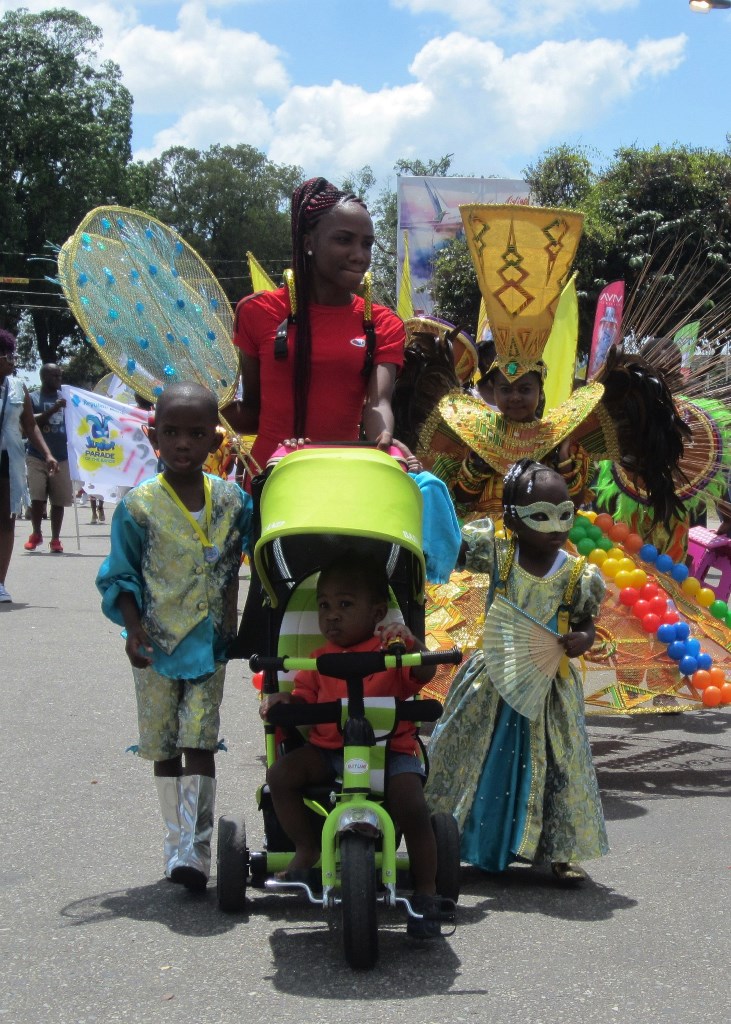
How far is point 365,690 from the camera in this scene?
3.86 metres

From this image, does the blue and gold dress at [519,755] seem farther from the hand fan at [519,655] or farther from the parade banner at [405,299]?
the parade banner at [405,299]

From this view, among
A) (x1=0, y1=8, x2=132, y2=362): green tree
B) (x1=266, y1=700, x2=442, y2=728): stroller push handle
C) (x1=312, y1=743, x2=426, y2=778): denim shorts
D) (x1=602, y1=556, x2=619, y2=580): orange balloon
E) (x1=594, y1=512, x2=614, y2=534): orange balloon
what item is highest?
(x1=0, y1=8, x2=132, y2=362): green tree

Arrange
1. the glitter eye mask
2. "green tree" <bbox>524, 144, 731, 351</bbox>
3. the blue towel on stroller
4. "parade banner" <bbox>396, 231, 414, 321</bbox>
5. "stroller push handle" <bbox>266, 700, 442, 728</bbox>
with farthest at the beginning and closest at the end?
"green tree" <bbox>524, 144, 731, 351</bbox> < "parade banner" <bbox>396, 231, 414, 321</bbox> < the glitter eye mask < the blue towel on stroller < "stroller push handle" <bbox>266, 700, 442, 728</bbox>

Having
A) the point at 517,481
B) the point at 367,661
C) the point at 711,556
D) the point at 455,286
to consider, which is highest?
the point at 455,286

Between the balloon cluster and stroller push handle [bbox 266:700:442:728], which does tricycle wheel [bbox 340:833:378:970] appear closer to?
stroller push handle [bbox 266:700:442:728]

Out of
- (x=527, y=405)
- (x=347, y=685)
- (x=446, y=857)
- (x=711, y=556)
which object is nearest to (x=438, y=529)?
(x=347, y=685)

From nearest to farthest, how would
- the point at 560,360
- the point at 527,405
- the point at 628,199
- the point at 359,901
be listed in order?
the point at 359,901 < the point at 527,405 < the point at 560,360 < the point at 628,199

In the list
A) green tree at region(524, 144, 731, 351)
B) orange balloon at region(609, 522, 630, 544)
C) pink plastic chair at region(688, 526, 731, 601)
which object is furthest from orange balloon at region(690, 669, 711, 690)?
green tree at region(524, 144, 731, 351)

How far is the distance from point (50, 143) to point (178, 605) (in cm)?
4458

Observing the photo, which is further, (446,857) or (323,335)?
(323,335)

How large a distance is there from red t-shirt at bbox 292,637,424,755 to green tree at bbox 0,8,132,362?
40878 millimetres

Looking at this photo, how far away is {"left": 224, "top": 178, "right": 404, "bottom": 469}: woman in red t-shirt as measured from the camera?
448 centimetres

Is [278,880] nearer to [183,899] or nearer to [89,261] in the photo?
[183,899]

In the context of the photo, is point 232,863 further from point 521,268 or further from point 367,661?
point 521,268
